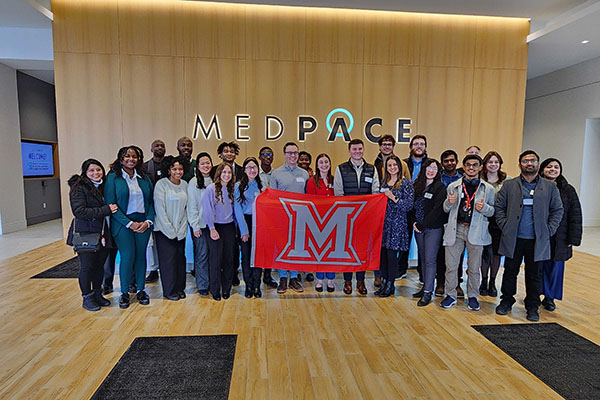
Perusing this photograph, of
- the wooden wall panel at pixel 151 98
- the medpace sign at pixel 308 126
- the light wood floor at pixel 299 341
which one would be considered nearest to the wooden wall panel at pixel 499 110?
the medpace sign at pixel 308 126

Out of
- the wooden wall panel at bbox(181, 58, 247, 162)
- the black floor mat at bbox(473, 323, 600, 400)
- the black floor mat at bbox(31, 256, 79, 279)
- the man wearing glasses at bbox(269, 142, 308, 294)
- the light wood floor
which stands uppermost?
the wooden wall panel at bbox(181, 58, 247, 162)

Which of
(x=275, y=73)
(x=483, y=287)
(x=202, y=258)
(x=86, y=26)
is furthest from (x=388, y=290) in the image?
(x=86, y=26)

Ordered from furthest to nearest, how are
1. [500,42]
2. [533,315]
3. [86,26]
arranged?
1. [500,42]
2. [86,26]
3. [533,315]

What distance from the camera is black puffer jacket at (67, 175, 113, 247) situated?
3.26 m

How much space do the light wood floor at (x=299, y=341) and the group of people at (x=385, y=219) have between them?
238mm

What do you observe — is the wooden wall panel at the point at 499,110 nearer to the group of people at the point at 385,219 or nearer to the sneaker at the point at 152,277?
the group of people at the point at 385,219

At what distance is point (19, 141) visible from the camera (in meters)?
7.83

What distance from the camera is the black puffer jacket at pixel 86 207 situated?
10.7 feet

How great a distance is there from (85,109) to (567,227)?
7108mm

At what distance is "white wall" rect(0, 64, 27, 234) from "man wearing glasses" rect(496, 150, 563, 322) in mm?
8908

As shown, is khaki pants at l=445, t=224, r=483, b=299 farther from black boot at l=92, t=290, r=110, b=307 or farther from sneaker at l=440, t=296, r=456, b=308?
black boot at l=92, t=290, r=110, b=307

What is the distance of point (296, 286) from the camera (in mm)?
4066

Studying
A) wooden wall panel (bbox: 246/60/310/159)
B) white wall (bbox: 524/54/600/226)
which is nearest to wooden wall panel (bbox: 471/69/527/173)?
white wall (bbox: 524/54/600/226)

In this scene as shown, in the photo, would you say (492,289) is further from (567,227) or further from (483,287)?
(567,227)
